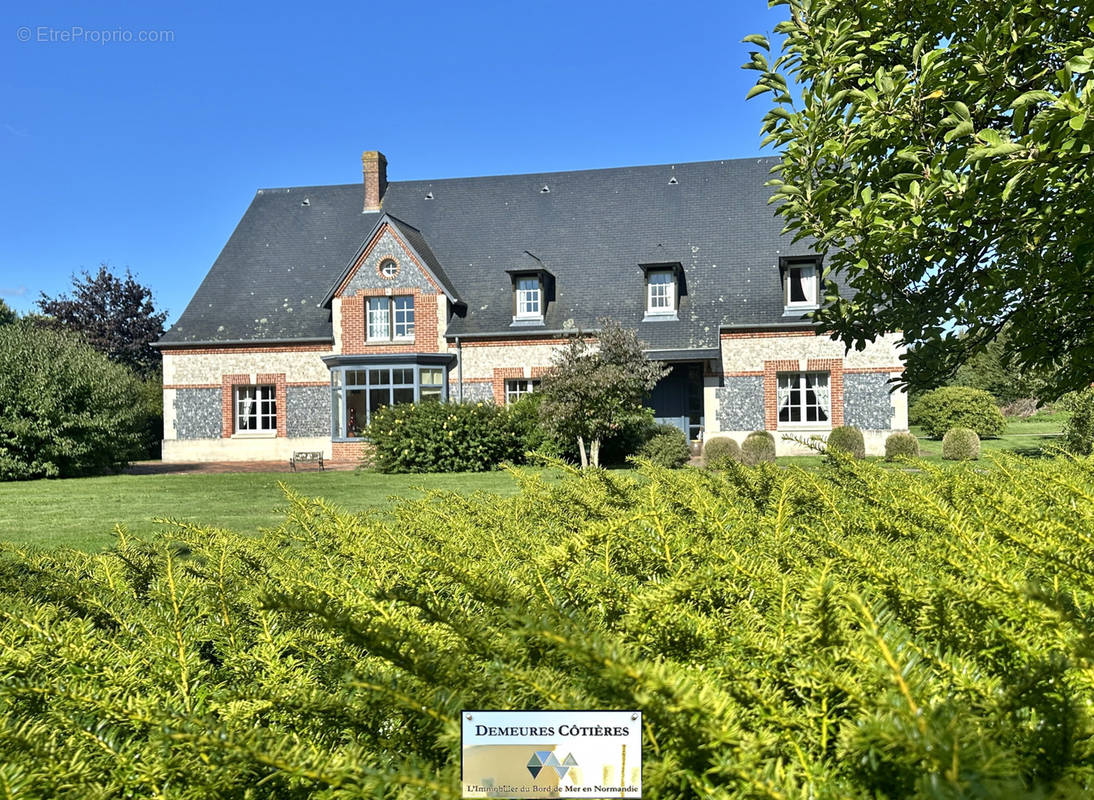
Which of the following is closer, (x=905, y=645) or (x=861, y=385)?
(x=905, y=645)

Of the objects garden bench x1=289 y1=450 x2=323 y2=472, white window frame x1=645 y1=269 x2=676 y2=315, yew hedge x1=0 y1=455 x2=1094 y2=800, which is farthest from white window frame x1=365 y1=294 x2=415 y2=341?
yew hedge x1=0 y1=455 x2=1094 y2=800

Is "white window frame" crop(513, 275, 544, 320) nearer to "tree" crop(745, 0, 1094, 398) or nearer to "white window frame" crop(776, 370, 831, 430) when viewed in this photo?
"white window frame" crop(776, 370, 831, 430)

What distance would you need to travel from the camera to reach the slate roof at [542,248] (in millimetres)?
24406

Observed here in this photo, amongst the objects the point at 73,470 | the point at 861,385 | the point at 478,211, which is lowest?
the point at 73,470

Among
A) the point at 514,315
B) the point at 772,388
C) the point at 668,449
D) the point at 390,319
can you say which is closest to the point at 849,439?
the point at 772,388

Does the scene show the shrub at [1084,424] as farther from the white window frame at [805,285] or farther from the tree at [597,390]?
the tree at [597,390]

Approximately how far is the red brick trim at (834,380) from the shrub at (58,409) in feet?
61.6

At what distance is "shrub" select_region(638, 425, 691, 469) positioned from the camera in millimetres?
18828

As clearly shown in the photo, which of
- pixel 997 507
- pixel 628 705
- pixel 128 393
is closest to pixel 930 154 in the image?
pixel 997 507

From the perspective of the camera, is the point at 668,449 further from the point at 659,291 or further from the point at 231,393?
the point at 231,393

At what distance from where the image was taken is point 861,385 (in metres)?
23.1

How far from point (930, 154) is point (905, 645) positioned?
503 centimetres

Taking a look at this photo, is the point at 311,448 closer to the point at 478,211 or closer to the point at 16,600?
the point at 478,211

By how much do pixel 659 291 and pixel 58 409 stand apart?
16420 millimetres
